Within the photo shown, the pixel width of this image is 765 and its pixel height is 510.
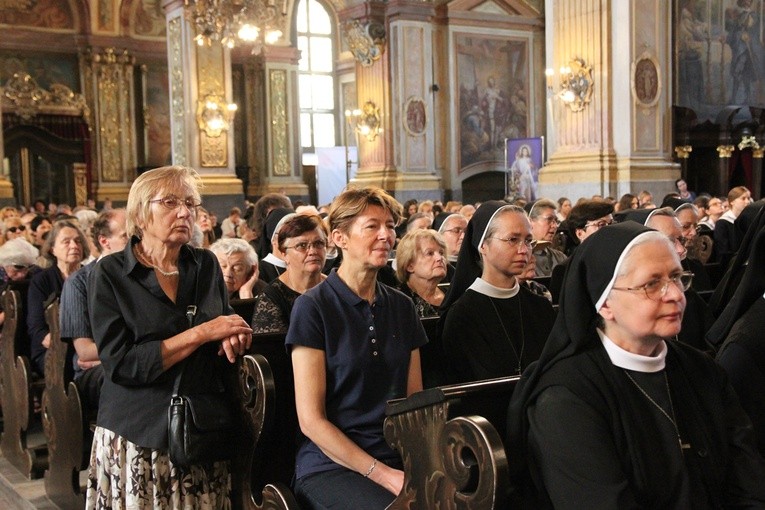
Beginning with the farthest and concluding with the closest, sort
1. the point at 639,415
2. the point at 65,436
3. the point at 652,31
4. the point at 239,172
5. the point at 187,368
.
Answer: the point at 239,172, the point at 652,31, the point at 65,436, the point at 187,368, the point at 639,415

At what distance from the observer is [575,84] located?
15.4 m

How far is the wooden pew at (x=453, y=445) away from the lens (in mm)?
2266

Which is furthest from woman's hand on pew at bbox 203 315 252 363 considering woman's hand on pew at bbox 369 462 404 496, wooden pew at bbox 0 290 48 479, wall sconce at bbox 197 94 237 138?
wall sconce at bbox 197 94 237 138

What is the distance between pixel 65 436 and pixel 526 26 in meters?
20.7

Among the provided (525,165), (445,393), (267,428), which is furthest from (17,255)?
(525,165)

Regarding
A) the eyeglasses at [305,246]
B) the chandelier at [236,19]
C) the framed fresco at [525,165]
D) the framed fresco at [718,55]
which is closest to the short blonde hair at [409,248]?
the eyeglasses at [305,246]

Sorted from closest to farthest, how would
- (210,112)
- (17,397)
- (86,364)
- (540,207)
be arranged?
1. (86,364)
2. (17,397)
3. (540,207)
4. (210,112)

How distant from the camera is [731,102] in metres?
21.4

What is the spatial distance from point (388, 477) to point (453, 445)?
64 centimetres

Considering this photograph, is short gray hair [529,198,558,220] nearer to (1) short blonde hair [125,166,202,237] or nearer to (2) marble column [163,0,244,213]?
(1) short blonde hair [125,166,202,237]

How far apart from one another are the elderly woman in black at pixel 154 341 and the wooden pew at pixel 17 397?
2.61 meters

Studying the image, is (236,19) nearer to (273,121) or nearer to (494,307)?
(494,307)

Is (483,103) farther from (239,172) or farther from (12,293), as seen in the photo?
(12,293)

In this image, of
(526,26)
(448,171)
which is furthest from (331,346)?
(526,26)
